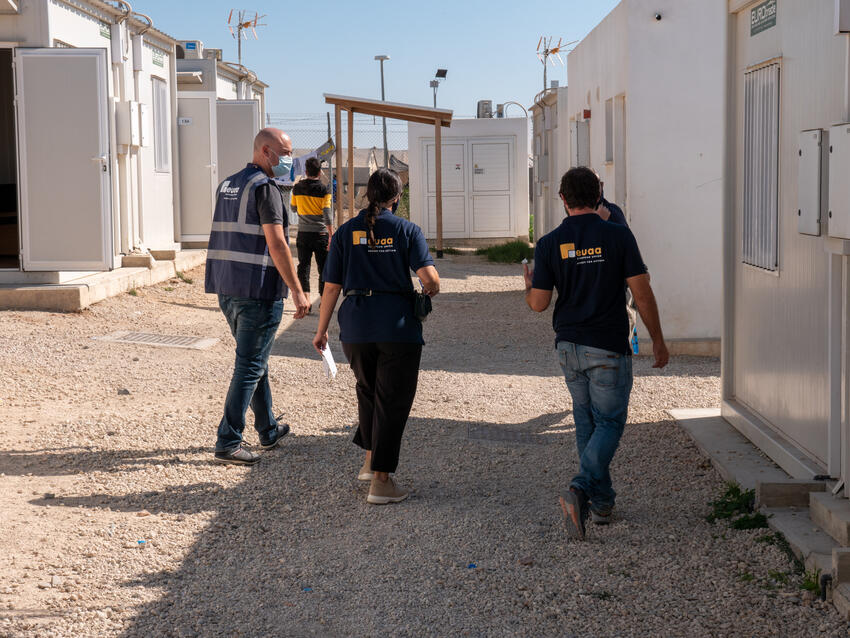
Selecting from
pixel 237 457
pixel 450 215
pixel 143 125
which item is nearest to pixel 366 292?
pixel 237 457

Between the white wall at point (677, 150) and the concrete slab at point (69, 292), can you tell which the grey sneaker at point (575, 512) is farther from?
the concrete slab at point (69, 292)

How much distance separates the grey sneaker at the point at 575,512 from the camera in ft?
15.0

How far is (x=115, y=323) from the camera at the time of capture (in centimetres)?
1055

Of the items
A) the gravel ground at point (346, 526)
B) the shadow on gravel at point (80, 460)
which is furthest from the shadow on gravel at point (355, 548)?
the shadow on gravel at point (80, 460)

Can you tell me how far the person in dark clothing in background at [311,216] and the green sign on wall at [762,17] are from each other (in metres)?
6.30

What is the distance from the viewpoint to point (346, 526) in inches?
192

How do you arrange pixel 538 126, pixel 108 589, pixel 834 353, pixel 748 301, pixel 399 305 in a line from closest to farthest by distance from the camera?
pixel 108 589 < pixel 834 353 < pixel 399 305 < pixel 748 301 < pixel 538 126

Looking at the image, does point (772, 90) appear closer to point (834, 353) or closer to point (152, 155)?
point (834, 353)

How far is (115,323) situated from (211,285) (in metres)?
5.10

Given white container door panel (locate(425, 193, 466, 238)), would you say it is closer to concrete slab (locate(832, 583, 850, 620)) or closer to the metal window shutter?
the metal window shutter

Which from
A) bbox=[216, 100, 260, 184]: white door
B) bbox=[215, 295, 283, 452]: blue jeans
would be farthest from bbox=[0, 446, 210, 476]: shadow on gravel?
bbox=[216, 100, 260, 184]: white door

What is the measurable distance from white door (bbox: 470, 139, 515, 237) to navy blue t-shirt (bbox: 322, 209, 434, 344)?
18201 mm

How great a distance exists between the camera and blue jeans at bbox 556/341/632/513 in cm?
459

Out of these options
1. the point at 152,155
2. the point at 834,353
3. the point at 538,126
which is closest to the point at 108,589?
the point at 834,353
